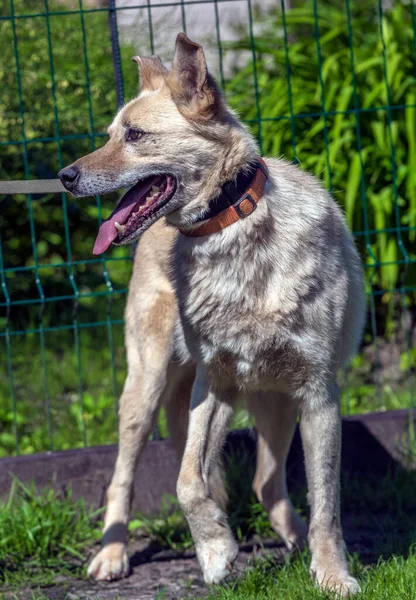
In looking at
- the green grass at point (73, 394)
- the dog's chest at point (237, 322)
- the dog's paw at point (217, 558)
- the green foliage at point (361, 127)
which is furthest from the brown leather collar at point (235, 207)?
the green foliage at point (361, 127)

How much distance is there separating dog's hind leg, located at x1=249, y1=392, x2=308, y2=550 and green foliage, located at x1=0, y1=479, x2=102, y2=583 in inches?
32.9

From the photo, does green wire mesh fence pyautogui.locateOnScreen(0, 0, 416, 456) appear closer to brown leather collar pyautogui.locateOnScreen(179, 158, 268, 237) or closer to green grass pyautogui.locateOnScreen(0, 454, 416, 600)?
green grass pyautogui.locateOnScreen(0, 454, 416, 600)

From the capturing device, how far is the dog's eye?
3.39 metres

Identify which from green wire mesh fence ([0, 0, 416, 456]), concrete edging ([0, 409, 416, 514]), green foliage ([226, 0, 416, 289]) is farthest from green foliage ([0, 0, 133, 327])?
concrete edging ([0, 409, 416, 514])

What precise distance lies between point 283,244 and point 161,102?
69 centimetres

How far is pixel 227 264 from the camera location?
344 cm

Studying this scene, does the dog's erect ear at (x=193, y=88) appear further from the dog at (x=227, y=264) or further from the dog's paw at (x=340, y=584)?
the dog's paw at (x=340, y=584)

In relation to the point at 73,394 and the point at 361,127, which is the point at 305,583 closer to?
the point at 73,394

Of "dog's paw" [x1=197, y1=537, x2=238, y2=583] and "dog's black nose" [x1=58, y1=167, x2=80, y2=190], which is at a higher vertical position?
"dog's black nose" [x1=58, y1=167, x2=80, y2=190]

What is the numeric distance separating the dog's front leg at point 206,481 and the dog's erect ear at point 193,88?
3.30 ft

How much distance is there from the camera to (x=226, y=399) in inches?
145

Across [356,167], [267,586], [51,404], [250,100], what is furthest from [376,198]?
[267,586]

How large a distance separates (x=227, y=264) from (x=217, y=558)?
1076 millimetres

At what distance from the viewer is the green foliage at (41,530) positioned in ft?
13.3
